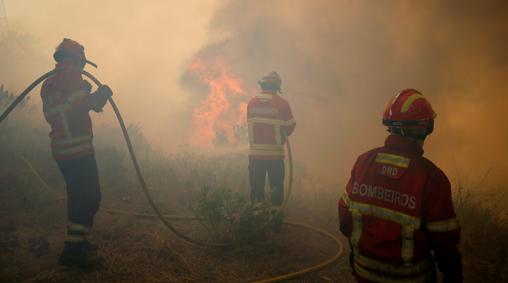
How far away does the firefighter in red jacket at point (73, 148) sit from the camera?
4250 millimetres

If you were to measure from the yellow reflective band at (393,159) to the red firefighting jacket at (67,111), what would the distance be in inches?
→ 137

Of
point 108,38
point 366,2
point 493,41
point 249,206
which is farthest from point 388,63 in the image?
point 108,38

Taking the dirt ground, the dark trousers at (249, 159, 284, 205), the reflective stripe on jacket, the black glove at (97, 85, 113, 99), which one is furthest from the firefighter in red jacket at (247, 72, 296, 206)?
the reflective stripe on jacket

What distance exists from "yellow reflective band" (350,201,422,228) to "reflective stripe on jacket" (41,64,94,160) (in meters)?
3.39

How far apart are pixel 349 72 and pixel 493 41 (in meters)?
5.00

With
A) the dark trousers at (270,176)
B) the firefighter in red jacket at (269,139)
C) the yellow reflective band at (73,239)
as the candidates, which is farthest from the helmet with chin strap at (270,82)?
the yellow reflective band at (73,239)

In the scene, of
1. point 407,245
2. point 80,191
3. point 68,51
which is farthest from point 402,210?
point 68,51

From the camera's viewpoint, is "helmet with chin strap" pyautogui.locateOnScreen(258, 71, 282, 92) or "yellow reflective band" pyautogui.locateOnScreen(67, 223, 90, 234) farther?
"helmet with chin strap" pyautogui.locateOnScreen(258, 71, 282, 92)

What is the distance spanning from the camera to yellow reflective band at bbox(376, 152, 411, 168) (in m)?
2.25

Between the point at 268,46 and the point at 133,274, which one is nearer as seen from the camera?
the point at 133,274

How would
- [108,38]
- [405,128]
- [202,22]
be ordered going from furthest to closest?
[108,38]
[202,22]
[405,128]

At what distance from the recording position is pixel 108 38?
72.4ft

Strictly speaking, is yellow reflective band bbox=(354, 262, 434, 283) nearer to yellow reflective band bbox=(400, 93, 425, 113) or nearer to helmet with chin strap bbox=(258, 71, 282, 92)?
yellow reflective band bbox=(400, 93, 425, 113)

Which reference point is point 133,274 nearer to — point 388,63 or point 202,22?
point 388,63
